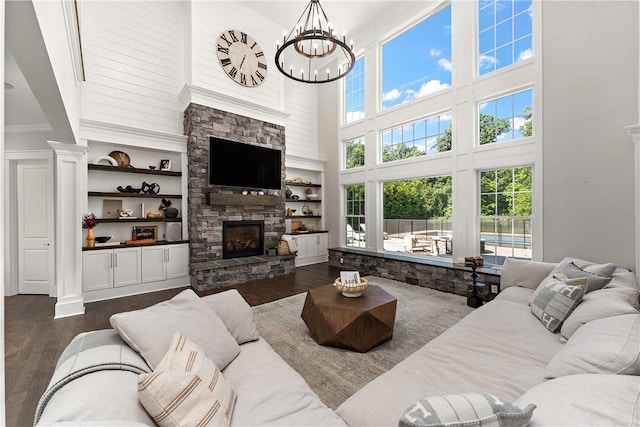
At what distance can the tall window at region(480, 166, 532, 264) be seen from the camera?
13.7 ft

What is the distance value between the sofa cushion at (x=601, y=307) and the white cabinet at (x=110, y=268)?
17.2ft

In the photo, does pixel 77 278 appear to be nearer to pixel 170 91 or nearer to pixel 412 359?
pixel 170 91

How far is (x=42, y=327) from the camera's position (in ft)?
10.5

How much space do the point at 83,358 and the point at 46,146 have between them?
5087mm

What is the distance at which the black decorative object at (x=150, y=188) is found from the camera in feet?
15.6

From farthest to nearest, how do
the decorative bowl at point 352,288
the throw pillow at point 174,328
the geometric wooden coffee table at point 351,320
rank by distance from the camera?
the decorative bowl at point 352,288 < the geometric wooden coffee table at point 351,320 < the throw pillow at point 174,328

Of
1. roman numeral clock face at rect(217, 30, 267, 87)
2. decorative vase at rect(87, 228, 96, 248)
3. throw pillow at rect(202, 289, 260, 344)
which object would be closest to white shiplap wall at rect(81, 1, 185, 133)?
roman numeral clock face at rect(217, 30, 267, 87)

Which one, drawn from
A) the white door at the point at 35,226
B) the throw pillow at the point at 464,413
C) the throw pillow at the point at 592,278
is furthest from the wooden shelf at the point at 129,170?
the throw pillow at the point at 592,278

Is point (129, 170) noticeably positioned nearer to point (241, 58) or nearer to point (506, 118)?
point (241, 58)

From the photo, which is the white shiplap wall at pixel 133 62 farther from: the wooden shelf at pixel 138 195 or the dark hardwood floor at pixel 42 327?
the dark hardwood floor at pixel 42 327

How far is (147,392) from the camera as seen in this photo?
0.95 metres

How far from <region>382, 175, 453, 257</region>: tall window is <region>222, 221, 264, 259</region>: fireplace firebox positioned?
2.74 meters

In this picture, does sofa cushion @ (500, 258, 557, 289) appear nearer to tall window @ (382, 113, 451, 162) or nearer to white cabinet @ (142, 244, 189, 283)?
tall window @ (382, 113, 451, 162)

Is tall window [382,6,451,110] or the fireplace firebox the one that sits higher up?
tall window [382,6,451,110]
